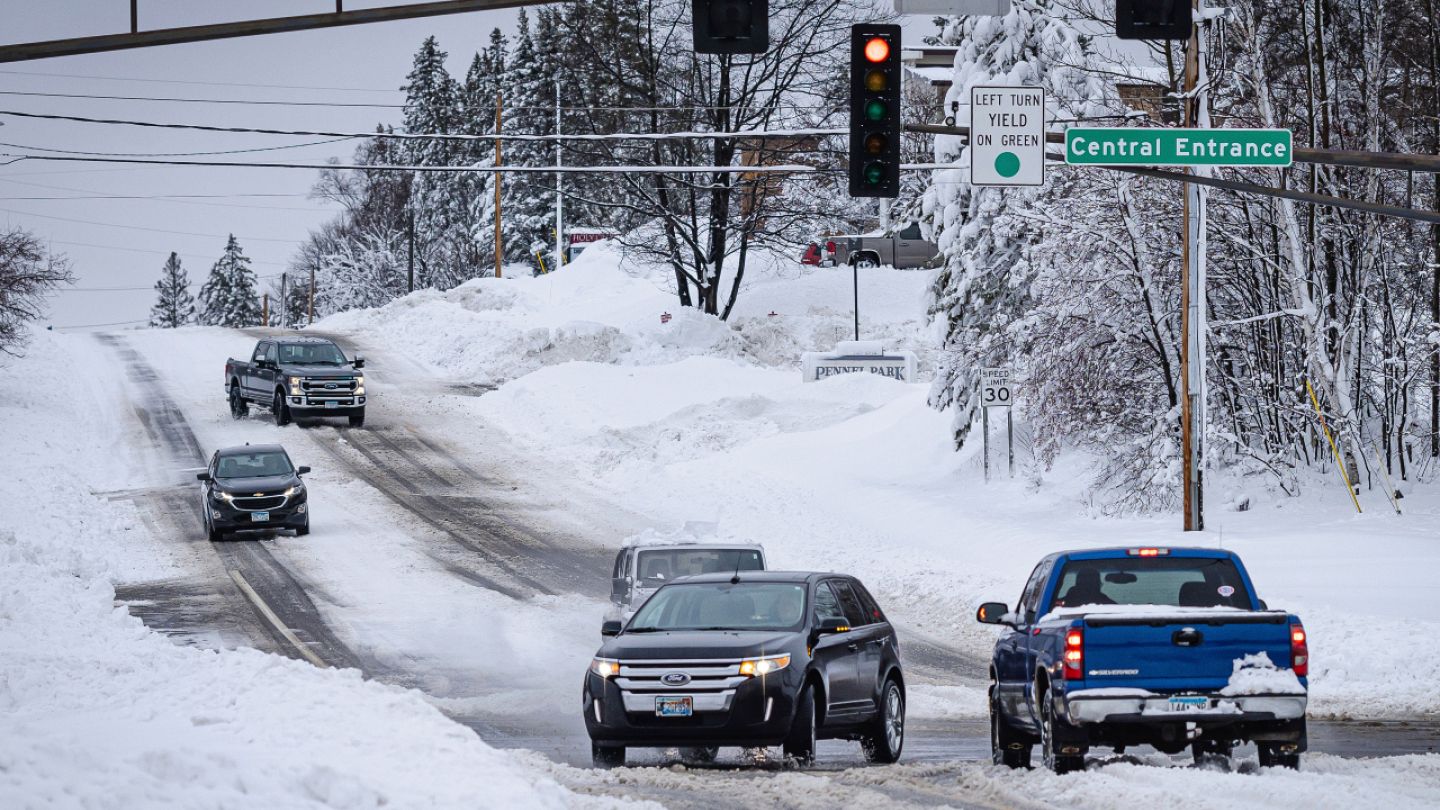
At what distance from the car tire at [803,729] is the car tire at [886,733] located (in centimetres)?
100

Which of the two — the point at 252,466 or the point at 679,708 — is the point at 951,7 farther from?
the point at 252,466

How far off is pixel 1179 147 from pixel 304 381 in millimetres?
27034

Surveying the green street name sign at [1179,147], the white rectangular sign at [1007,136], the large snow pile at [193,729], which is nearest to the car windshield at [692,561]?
the large snow pile at [193,729]

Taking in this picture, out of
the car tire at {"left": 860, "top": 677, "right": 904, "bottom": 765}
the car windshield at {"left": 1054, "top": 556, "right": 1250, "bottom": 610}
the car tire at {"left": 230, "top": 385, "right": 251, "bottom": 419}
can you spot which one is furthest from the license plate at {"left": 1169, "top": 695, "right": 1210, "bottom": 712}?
the car tire at {"left": 230, "top": 385, "right": 251, "bottom": 419}

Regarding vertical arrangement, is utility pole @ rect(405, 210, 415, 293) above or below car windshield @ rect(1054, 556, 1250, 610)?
above

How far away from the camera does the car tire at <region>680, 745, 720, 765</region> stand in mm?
13164

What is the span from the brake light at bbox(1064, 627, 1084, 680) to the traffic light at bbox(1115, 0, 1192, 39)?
5.99 metres

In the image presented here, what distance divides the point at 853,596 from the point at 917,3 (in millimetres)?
5636

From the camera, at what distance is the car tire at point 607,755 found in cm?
1259

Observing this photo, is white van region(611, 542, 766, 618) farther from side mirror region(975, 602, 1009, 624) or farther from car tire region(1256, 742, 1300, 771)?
car tire region(1256, 742, 1300, 771)

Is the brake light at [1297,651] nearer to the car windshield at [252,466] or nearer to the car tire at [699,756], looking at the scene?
the car tire at [699,756]

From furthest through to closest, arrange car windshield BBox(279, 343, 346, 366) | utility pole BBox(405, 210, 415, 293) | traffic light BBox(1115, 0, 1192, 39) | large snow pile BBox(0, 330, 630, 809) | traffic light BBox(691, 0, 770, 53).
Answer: utility pole BBox(405, 210, 415, 293), car windshield BBox(279, 343, 346, 366), traffic light BBox(1115, 0, 1192, 39), traffic light BBox(691, 0, 770, 53), large snow pile BBox(0, 330, 630, 809)

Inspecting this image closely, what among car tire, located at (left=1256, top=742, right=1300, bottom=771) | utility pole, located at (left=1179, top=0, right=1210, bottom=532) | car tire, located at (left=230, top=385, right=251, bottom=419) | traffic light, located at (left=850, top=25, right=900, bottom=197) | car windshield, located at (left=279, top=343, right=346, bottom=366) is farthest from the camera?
car tire, located at (left=230, top=385, right=251, bottom=419)

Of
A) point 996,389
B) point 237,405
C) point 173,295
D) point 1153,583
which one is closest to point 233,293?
point 173,295
